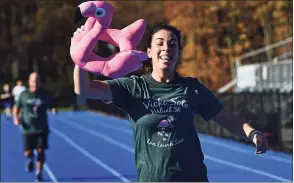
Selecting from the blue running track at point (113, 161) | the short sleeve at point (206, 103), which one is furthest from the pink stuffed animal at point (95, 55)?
the blue running track at point (113, 161)

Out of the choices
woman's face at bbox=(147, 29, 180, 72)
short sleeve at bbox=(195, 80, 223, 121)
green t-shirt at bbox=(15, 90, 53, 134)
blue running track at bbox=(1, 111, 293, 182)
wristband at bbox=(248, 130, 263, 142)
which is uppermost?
woman's face at bbox=(147, 29, 180, 72)

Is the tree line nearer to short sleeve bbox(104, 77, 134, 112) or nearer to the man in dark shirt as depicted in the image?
the man in dark shirt

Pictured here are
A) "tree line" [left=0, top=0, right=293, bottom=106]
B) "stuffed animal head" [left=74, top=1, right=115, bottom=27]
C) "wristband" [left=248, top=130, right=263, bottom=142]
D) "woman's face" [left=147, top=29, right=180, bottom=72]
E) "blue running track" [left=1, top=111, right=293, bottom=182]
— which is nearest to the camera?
"stuffed animal head" [left=74, top=1, right=115, bottom=27]

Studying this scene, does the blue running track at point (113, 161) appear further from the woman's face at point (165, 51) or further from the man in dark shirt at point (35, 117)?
the woman's face at point (165, 51)

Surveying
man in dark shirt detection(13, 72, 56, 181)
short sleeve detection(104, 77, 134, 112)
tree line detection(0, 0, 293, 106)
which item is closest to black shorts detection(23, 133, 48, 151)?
man in dark shirt detection(13, 72, 56, 181)

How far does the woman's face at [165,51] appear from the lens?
4.31 metres

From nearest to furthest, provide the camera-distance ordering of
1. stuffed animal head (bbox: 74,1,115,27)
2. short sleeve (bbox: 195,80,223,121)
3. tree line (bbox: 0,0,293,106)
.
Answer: stuffed animal head (bbox: 74,1,115,27)
short sleeve (bbox: 195,80,223,121)
tree line (bbox: 0,0,293,106)

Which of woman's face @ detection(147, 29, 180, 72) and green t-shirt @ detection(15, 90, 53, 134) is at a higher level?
woman's face @ detection(147, 29, 180, 72)

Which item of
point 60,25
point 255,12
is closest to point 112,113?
point 255,12

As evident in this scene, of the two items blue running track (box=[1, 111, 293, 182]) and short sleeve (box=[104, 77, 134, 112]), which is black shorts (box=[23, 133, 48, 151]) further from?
short sleeve (box=[104, 77, 134, 112])

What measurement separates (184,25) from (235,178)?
2767cm

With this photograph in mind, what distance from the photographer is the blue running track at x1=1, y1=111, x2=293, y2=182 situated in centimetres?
1335

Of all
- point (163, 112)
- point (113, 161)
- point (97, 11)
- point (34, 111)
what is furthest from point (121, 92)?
point (113, 161)

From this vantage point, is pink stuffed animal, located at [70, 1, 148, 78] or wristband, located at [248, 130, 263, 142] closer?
pink stuffed animal, located at [70, 1, 148, 78]
